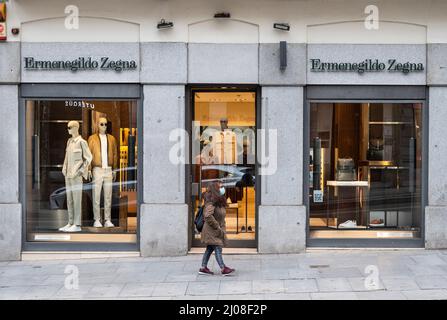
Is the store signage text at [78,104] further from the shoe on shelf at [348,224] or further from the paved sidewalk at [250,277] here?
the shoe on shelf at [348,224]

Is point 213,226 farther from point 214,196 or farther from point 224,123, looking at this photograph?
point 224,123

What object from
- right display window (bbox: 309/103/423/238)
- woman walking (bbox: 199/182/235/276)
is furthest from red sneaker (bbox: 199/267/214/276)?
right display window (bbox: 309/103/423/238)

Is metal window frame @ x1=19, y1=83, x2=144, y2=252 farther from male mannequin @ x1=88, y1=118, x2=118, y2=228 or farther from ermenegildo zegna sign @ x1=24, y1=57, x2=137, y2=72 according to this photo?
male mannequin @ x1=88, y1=118, x2=118, y2=228

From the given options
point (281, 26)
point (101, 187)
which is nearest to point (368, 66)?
point (281, 26)

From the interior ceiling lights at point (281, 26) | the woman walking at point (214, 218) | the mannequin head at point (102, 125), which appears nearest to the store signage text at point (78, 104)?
the mannequin head at point (102, 125)

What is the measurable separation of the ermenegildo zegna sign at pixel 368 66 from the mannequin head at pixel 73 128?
4.70m

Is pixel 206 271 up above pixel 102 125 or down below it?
below

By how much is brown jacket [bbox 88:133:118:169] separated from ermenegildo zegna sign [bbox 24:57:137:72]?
1346 millimetres

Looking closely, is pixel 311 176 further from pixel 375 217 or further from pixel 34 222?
pixel 34 222

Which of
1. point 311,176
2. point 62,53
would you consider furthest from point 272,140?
point 62,53

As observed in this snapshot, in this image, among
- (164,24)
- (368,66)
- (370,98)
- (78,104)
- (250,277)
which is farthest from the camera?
(78,104)

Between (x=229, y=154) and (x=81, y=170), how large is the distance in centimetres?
294

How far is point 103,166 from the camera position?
12.3 m

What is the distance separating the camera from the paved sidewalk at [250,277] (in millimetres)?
9039
